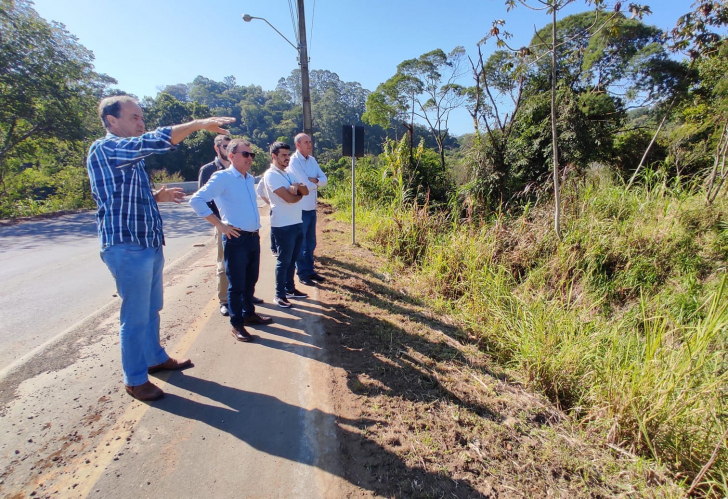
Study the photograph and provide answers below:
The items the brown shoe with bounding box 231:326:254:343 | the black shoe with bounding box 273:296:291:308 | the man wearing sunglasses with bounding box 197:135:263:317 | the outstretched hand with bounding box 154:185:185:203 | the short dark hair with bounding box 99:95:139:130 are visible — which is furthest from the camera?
the black shoe with bounding box 273:296:291:308

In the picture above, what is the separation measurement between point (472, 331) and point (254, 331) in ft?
7.27

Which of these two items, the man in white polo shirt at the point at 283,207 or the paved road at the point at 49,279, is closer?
the paved road at the point at 49,279

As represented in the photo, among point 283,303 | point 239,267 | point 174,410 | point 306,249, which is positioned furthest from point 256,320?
point 306,249

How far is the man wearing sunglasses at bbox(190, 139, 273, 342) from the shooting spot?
9.43ft

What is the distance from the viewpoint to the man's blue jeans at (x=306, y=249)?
4.66m

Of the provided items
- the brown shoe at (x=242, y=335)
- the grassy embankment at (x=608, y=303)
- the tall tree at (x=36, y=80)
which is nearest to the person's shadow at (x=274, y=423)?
the brown shoe at (x=242, y=335)

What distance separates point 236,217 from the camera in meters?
2.99

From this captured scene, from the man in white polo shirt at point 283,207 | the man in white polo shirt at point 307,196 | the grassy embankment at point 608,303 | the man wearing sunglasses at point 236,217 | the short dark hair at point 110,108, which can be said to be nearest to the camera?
the grassy embankment at point 608,303

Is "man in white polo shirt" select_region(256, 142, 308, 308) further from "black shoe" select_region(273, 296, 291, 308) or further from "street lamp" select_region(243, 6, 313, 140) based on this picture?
"street lamp" select_region(243, 6, 313, 140)

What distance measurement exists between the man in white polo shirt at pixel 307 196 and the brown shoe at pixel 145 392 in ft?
7.99

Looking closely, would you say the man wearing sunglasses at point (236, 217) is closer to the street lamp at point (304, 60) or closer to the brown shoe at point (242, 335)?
the brown shoe at point (242, 335)

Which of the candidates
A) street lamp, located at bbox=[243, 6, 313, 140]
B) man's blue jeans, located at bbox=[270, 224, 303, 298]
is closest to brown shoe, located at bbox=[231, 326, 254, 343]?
man's blue jeans, located at bbox=[270, 224, 303, 298]

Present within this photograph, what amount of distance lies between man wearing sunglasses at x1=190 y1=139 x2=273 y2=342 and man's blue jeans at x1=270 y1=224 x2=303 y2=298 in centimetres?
54

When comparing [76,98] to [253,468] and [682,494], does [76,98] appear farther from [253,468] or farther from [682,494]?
[682,494]
